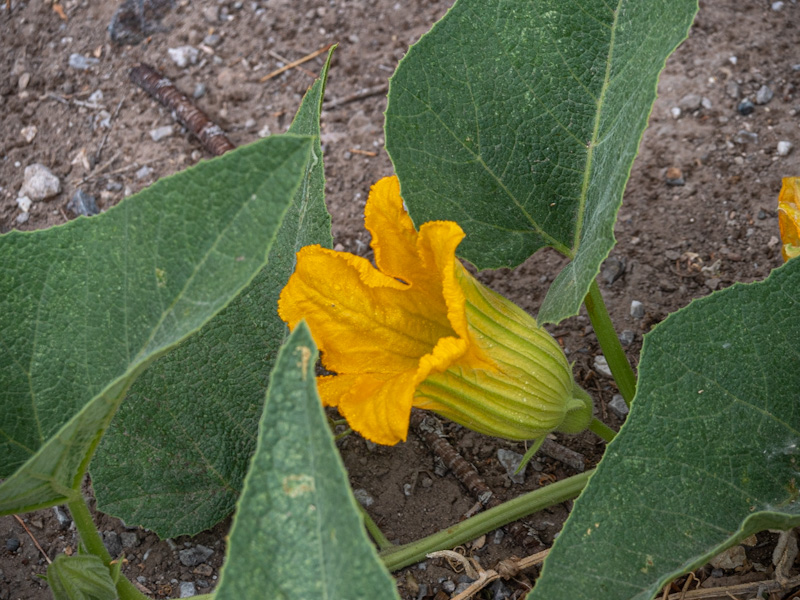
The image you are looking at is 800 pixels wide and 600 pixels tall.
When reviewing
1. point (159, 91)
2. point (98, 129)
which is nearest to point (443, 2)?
point (159, 91)

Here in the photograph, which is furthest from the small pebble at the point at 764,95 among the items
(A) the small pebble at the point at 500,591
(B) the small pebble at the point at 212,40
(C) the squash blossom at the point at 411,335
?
(B) the small pebble at the point at 212,40

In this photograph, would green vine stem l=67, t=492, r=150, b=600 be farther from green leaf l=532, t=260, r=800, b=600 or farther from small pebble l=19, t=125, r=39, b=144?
small pebble l=19, t=125, r=39, b=144

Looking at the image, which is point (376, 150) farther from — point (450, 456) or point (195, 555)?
point (195, 555)

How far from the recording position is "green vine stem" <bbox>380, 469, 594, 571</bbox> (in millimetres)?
1532

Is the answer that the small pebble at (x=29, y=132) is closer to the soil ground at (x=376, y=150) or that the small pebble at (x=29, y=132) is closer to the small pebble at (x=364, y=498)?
the soil ground at (x=376, y=150)

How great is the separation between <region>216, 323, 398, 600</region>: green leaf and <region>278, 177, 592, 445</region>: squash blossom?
35cm

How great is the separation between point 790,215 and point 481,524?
779 mm

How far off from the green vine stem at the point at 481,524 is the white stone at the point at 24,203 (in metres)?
1.48

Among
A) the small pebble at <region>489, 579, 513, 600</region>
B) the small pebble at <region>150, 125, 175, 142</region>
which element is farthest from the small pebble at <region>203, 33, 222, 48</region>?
the small pebble at <region>489, 579, 513, 600</region>

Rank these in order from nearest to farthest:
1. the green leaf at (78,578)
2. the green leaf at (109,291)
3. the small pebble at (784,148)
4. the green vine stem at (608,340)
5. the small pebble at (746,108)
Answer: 1. the green leaf at (109,291)
2. the green leaf at (78,578)
3. the green vine stem at (608,340)
4. the small pebble at (784,148)
5. the small pebble at (746,108)

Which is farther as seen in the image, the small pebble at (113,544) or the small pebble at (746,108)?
→ the small pebble at (746,108)

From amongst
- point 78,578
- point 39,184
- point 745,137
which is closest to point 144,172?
point 39,184

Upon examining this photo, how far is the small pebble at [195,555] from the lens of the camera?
64.5 inches

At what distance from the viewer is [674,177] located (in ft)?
7.02
